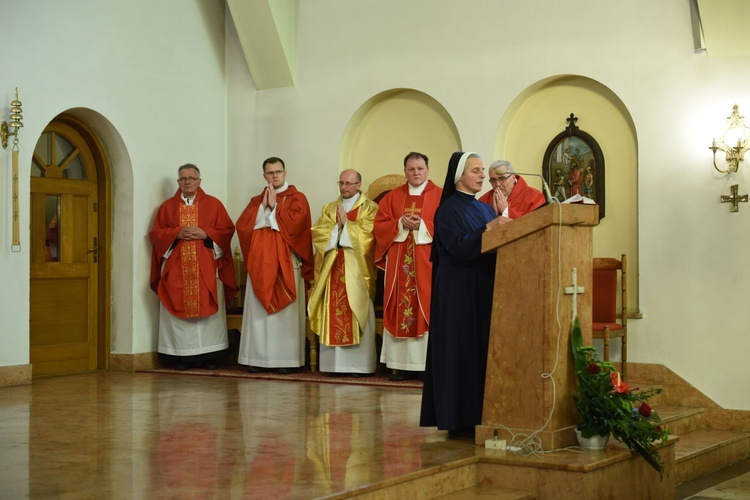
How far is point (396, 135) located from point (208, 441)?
4883 mm

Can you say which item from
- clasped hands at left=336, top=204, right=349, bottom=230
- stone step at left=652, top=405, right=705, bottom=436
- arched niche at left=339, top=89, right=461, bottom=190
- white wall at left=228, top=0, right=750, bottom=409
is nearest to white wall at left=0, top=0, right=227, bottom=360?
white wall at left=228, top=0, right=750, bottom=409

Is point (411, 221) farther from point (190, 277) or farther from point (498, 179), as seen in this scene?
point (190, 277)

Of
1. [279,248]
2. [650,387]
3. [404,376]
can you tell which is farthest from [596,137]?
[279,248]

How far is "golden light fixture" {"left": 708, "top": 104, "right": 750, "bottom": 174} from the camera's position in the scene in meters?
7.61

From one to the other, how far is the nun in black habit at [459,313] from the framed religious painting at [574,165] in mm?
3257

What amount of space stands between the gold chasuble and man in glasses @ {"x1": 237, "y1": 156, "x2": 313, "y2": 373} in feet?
0.99

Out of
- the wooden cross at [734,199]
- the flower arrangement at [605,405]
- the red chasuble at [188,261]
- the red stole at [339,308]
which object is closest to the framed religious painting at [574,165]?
the wooden cross at [734,199]

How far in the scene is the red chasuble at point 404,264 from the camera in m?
8.27

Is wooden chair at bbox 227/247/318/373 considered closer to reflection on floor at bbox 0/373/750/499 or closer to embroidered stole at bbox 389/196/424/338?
embroidered stole at bbox 389/196/424/338

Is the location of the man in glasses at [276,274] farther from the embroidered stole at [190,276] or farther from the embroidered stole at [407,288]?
the embroidered stole at [407,288]

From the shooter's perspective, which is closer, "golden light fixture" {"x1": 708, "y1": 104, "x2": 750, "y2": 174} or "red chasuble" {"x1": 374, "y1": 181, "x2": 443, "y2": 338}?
"golden light fixture" {"x1": 708, "y1": 104, "x2": 750, "y2": 174}

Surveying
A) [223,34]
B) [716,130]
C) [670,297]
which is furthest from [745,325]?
[223,34]

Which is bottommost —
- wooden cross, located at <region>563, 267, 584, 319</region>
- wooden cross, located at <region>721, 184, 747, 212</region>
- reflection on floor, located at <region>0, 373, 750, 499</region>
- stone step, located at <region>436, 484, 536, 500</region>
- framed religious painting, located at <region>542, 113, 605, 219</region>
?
stone step, located at <region>436, 484, 536, 500</region>

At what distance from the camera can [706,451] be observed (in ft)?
22.3
